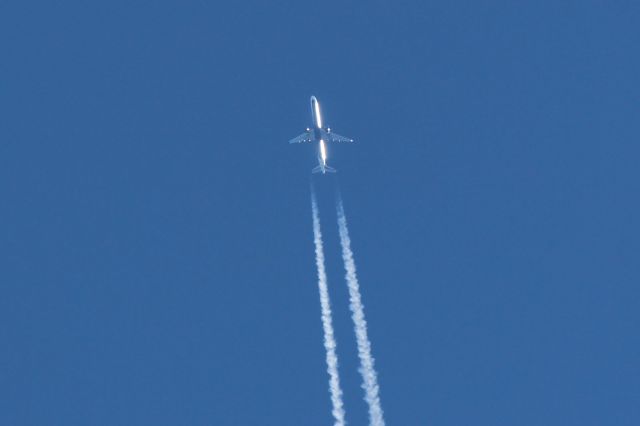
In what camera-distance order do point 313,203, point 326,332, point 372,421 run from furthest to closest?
point 313,203
point 326,332
point 372,421

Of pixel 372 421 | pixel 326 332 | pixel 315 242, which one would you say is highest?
pixel 315 242

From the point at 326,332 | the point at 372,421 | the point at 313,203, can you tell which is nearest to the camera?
the point at 372,421

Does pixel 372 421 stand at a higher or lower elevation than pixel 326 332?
lower

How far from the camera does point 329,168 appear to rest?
18262cm

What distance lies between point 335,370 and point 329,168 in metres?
24.8

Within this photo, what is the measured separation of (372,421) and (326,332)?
1472 centimetres

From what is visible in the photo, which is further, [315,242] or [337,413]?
[315,242]

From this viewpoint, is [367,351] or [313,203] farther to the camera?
[313,203]

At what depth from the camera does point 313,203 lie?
18688cm

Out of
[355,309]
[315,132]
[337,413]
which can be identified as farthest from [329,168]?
[337,413]

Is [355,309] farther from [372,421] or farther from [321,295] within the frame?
[372,421]

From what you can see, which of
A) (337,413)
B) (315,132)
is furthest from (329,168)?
(337,413)

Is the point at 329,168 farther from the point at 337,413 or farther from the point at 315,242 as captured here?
the point at 337,413

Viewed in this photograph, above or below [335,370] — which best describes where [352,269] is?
above
